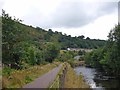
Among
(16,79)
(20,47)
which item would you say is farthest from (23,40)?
(16,79)

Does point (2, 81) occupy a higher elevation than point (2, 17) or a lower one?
lower

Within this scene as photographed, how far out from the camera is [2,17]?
4025cm

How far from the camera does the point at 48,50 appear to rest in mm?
103500

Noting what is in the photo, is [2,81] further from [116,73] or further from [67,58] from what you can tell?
[67,58]

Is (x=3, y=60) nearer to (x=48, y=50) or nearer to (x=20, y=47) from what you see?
(x=20, y=47)

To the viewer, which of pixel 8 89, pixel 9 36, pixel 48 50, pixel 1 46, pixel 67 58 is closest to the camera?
pixel 8 89

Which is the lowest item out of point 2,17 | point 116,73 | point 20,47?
point 116,73

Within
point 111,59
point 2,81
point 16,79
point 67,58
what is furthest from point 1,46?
point 67,58

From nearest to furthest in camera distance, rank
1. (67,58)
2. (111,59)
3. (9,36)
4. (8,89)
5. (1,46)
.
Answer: (8,89)
(1,46)
(9,36)
(111,59)
(67,58)

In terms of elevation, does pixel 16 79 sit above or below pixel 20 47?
below

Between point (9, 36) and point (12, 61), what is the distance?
364 centimetres

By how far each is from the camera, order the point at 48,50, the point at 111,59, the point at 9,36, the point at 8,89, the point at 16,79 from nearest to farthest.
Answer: the point at 8,89
the point at 16,79
the point at 9,36
the point at 111,59
the point at 48,50

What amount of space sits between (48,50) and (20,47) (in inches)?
2484

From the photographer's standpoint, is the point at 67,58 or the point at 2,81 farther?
the point at 67,58
